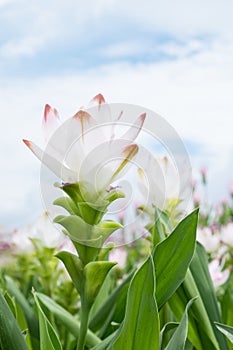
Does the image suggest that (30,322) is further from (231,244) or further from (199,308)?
(231,244)

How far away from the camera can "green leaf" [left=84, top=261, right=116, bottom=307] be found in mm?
704

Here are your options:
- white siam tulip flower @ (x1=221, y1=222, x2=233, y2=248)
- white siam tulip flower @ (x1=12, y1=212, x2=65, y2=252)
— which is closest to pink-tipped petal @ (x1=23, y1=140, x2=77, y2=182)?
white siam tulip flower @ (x1=12, y1=212, x2=65, y2=252)

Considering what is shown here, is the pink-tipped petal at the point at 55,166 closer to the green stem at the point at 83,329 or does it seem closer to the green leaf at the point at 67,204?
the green leaf at the point at 67,204

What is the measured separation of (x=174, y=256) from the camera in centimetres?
75

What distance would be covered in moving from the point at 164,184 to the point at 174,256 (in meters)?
0.29

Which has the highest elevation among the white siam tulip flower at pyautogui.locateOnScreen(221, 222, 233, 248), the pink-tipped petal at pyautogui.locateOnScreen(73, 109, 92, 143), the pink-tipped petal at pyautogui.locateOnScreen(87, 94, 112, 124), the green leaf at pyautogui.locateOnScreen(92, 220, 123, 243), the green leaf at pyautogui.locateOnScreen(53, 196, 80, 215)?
the white siam tulip flower at pyautogui.locateOnScreen(221, 222, 233, 248)

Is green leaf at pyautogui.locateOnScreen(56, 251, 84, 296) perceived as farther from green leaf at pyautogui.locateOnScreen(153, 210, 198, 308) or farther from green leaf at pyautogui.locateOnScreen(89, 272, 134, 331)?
green leaf at pyautogui.locateOnScreen(89, 272, 134, 331)

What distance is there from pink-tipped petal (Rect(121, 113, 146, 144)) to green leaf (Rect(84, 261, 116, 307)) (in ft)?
0.51

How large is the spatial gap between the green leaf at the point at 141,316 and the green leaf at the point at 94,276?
0.25ft

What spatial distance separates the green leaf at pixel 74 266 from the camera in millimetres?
711

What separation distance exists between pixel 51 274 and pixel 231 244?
108cm

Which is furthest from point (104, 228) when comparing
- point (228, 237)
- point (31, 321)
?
point (228, 237)

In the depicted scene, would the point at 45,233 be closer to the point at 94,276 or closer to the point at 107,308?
the point at 107,308

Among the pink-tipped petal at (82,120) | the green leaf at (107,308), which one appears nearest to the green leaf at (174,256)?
the pink-tipped petal at (82,120)
